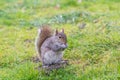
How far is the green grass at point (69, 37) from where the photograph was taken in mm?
6051

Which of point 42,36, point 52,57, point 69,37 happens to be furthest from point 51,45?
point 69,37

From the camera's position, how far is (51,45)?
5.95 metres

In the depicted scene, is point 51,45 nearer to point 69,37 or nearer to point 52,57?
point 52,57

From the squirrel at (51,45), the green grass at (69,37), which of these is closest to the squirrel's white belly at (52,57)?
the squirrel at (51,45)

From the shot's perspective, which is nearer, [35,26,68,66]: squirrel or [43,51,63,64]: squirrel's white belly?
[35,26,68,66]: squirrel

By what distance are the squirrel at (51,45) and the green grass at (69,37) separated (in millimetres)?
226

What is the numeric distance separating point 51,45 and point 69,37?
1.92 m


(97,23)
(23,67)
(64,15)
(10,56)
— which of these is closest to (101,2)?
(64,15)

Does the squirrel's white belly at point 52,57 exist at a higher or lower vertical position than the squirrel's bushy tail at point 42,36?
lower

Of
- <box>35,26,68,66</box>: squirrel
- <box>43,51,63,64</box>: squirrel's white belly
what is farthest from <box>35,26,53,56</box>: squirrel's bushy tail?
<box>43,51,63,64</box>: squirrel's white belly

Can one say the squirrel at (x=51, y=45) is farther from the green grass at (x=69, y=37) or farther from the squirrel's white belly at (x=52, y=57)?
the green grass at (x=69, y=37)

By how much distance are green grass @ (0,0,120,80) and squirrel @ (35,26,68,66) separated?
0.74ft

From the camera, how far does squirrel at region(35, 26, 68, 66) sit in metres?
5.80

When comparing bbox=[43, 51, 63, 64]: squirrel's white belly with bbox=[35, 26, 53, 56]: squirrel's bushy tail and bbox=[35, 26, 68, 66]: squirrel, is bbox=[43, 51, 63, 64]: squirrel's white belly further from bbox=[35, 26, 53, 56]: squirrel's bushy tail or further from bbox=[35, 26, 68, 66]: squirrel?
bbox=[35, 26, 53, 56]: squirrel's bushy tail
